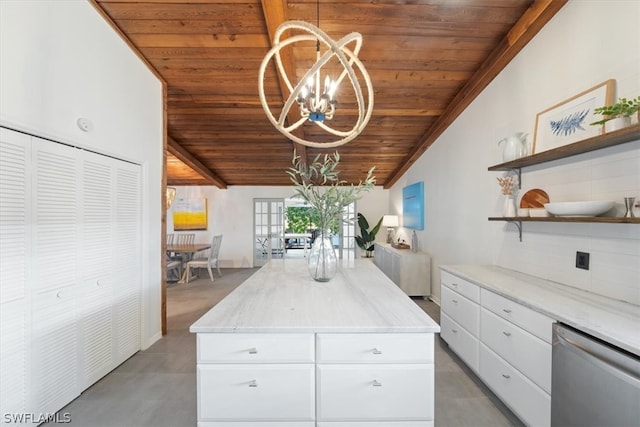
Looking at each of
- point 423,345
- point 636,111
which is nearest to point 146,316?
point 423,345

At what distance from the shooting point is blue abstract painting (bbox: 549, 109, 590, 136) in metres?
1.86

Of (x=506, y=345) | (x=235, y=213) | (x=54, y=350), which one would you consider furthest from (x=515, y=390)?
(x=235, y=213)

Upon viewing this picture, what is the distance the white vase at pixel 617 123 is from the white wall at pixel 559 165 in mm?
176

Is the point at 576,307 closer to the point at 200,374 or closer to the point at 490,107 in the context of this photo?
the point at 200,374

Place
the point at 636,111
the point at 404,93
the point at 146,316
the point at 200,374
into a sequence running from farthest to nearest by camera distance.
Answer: the point at 404,93 → the point at 146,316 → the point at 636,111 → the point at 200,374

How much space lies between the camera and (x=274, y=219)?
695 centimetres

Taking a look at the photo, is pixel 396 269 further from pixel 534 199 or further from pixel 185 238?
pixel 185 238

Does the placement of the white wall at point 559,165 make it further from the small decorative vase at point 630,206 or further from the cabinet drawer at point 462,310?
the cabinet drawer at point 462,310

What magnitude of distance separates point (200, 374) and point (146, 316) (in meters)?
2.06

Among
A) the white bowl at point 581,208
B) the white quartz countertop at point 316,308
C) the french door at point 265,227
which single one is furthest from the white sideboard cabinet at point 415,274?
the french door at point 265,227

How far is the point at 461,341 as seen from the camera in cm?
238

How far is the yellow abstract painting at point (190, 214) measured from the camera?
270 inches

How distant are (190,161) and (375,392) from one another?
5.04 m

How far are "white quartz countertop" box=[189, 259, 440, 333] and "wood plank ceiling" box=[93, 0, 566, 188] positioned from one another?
87.9 inches
